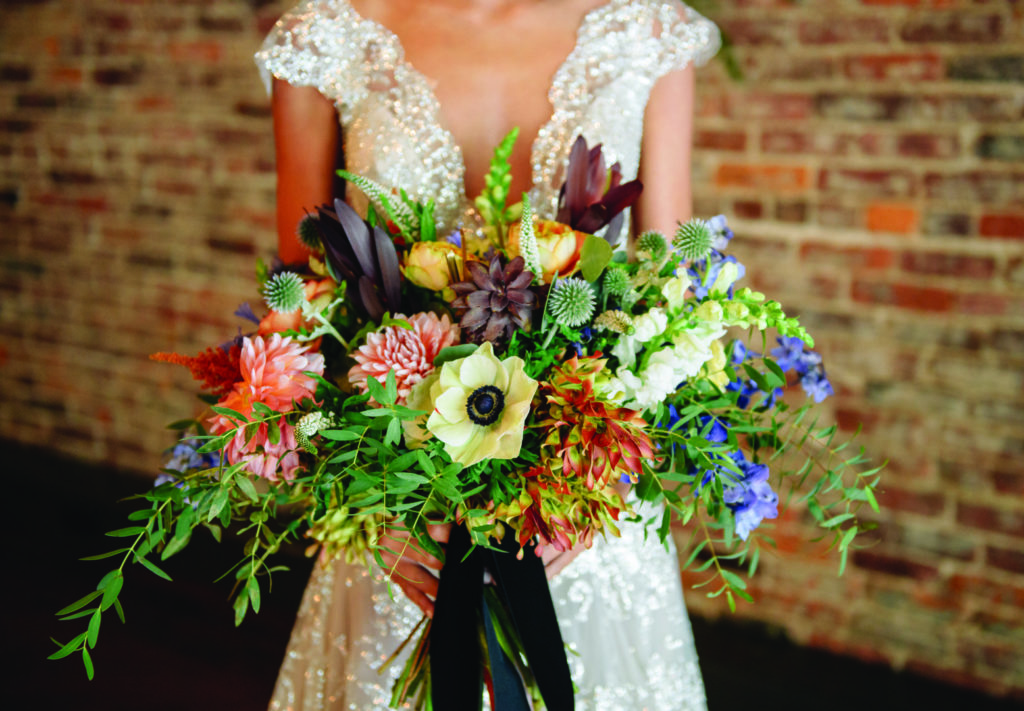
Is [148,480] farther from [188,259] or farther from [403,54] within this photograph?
[403,54]

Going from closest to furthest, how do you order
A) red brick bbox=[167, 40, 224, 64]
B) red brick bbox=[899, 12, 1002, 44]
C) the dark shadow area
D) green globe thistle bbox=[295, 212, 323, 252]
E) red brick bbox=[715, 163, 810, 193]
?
1. green globe thistle bbox=[295, 212, 323, 252]
2. red brick bbox=[899, 12, 1002, 44]
3. red brick bbox=[715, 163, 810, 193]
4. the dark shadow area
5. red brick bbox=[167, 40, 224, 64]

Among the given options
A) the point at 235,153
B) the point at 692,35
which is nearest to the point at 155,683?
the point at 235,153

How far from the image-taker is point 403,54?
1229mm

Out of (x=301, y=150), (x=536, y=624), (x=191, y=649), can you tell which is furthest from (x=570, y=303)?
(x=191, y=649)

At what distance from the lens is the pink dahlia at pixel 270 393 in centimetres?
76

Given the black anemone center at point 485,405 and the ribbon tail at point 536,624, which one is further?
the ribbon tail at point 536,624

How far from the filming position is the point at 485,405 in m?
→ 0.73

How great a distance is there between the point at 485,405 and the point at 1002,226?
1439mm

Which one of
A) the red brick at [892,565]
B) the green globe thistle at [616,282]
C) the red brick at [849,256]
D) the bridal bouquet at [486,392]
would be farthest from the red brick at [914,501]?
the green globe thistle at [616,282]

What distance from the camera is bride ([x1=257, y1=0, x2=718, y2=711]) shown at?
3.84 ft

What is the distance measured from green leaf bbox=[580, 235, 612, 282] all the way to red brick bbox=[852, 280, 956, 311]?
4.15 ft

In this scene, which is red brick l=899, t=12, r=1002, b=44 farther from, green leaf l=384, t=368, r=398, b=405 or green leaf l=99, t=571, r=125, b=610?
green leaf l=99, t=571, r=125, b=610

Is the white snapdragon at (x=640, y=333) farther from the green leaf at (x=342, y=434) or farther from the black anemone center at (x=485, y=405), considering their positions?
the green leaf at (x=342, y=434)

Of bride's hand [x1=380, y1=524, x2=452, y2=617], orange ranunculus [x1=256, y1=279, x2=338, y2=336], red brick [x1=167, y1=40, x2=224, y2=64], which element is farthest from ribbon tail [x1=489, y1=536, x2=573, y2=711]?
A: red brick [x1=167, y1=40, x2=224, y2=64]
